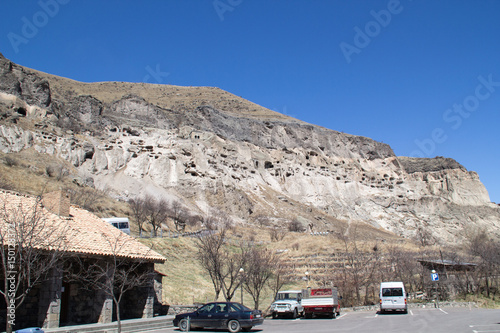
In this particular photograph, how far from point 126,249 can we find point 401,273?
25.0m

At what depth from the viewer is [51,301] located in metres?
14.1

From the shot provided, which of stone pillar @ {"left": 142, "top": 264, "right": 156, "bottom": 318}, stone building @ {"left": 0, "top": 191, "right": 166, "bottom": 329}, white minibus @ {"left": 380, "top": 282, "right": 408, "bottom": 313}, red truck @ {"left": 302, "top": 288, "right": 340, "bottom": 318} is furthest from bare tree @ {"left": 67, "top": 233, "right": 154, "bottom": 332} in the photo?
white minibus @ {"left": 380, "top": 282, "right": 408, "bottom": 313}

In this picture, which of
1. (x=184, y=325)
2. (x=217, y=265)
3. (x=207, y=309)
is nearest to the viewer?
(x=184, y=325)

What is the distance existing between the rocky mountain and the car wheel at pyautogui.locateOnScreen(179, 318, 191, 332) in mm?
45851

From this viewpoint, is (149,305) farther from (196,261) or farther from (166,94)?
(166,94)

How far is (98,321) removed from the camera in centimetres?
1609

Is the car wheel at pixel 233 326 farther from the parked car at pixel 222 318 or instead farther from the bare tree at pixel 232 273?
the bare tree at pixel 232 273

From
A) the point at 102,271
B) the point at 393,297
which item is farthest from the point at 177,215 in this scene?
the point at 102,271

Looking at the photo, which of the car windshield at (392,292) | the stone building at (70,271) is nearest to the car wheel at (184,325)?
the stone building at (70,271)

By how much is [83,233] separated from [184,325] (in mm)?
6010

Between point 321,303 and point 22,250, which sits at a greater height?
point 22,250

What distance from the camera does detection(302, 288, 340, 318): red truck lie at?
20516 millimetres

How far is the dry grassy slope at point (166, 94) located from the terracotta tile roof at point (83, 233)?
8953 centimetres

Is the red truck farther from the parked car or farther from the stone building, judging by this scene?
the stone building
